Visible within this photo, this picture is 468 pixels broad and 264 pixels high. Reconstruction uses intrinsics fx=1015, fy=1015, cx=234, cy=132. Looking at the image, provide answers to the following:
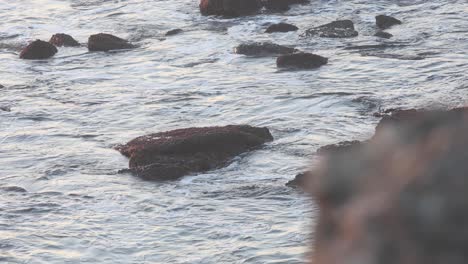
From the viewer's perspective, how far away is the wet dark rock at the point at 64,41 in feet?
66.6

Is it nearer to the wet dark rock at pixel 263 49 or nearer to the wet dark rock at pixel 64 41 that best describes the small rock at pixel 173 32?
the wet dark rock at pixel 64 41

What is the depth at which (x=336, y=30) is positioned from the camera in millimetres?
19391

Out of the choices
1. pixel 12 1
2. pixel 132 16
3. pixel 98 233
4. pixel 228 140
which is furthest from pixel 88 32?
pixel 98 233

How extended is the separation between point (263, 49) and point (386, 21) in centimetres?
295

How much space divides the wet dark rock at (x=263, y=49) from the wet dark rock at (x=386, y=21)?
2509mm

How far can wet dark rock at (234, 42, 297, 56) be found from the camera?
713 inches

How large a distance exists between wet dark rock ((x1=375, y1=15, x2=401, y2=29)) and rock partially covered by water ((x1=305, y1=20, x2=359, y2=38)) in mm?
598

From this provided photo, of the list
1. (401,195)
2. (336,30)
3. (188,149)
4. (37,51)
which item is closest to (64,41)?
(37,51)

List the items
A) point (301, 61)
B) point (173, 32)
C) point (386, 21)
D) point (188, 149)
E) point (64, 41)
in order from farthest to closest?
point (173, 32) → point (64, 41) → point (386, 21) → point (301, 61) → point (188, 149)

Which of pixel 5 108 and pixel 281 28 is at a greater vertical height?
pixel 5 108

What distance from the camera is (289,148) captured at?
39.8 ft

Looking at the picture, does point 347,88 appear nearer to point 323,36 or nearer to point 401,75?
point 401,75

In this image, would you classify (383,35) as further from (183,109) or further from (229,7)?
(183,109)

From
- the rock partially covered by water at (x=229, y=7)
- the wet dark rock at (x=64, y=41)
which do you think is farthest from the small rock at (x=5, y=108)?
the rock partially covered by water at (x=229, y=7)
